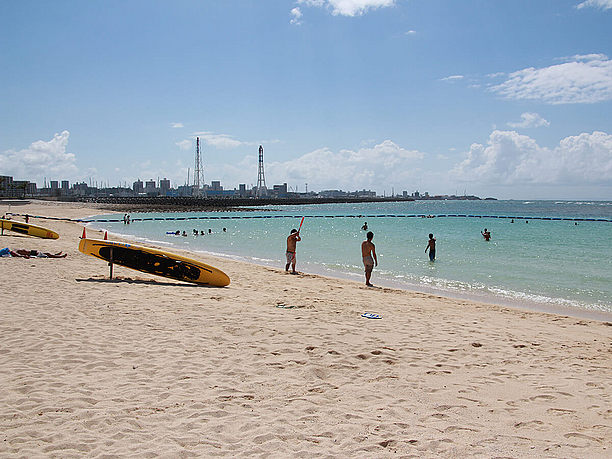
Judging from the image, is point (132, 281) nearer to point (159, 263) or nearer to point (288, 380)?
point (159, 263)

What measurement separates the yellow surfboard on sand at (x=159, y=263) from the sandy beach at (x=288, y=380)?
1725mm

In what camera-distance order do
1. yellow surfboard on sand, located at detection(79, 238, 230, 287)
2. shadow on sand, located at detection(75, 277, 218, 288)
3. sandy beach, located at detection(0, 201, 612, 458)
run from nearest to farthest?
1. sandy beach, located at detection(0, 201, 612, 458)
2. shadow on sand, located at detection(75, 277, 218, 288)
3. yellow surfboard on sand, located at detection(79, 238, 230, 287)

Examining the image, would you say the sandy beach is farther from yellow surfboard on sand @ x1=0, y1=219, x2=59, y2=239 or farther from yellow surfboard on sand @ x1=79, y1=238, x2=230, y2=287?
yellow surfboard on sand @ x1=0, y1=219, x2=59, y2=239

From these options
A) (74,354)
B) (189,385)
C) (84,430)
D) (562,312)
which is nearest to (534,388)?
(189,385)

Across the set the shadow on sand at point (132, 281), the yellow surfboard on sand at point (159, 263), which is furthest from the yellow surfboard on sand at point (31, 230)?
the shadow on sand at point (132, 281)

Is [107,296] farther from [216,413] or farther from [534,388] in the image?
[534,388]

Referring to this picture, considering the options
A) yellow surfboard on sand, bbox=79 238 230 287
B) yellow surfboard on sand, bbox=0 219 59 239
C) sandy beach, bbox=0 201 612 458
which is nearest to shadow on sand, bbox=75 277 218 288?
yellow surfboard on sand, bbox=79 238 230 287

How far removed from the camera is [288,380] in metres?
4.54

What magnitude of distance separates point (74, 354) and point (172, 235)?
24.9 metres

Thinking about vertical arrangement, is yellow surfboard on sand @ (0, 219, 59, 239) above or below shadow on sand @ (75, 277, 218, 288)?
above

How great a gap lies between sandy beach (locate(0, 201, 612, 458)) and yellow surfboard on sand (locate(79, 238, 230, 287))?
172 cm

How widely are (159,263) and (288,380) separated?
21.2 ft

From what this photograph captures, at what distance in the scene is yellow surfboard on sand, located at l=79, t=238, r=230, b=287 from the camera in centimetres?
997

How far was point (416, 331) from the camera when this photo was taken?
657cm
